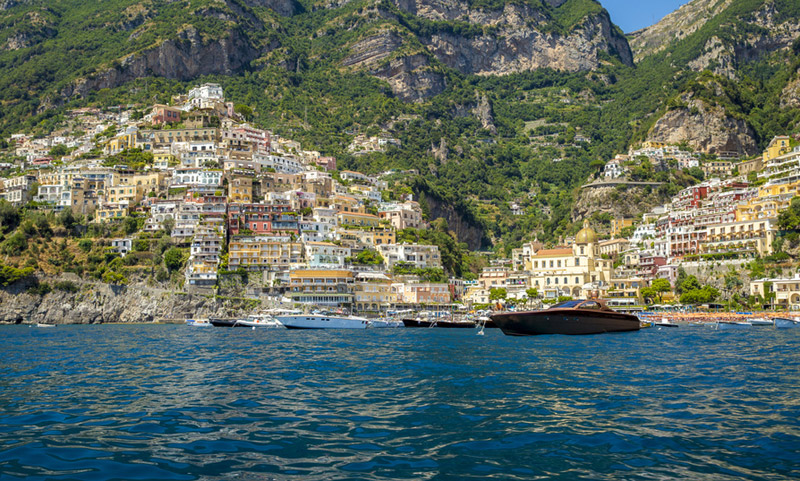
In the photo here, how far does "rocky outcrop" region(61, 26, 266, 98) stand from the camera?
524 ft

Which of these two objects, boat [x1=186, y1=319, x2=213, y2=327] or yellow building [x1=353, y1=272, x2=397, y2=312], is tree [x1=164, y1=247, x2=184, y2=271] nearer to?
boat [x1=186, y1=319, x2=213, y2=327]

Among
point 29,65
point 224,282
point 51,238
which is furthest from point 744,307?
point 29,65

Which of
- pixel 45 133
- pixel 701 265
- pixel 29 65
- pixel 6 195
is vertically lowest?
pixel 701 265

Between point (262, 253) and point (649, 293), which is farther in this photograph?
point (262, 253)

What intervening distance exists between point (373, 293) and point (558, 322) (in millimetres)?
47165

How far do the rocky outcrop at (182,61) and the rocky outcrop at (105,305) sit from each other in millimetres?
85098

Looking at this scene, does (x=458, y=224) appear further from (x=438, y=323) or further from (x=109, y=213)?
(x=438, y=323)

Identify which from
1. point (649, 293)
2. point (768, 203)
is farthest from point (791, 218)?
point (649, 293)

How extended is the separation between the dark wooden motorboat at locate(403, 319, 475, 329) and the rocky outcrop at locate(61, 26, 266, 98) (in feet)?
383

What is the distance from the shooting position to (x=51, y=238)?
315ft

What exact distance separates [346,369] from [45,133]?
142788mm

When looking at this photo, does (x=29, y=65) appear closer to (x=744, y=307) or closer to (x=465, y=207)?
(x=465, y=207)

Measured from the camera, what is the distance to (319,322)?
69.9m

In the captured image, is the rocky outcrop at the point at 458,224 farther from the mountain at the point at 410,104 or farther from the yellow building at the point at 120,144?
the yellow building at the point at 120,144
